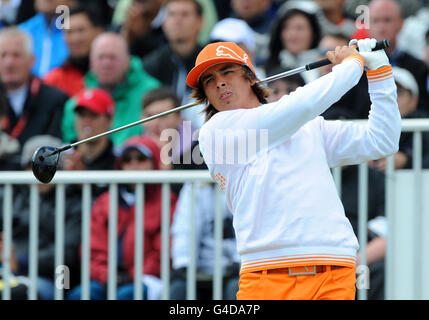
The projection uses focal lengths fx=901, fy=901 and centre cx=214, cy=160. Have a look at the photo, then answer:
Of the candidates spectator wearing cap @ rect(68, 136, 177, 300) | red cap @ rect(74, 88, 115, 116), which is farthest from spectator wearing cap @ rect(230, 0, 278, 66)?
spectator wearing cap @ rect(68, 136, 177, 300)

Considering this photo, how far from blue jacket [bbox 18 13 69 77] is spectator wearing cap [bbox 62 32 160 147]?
0.57 meters

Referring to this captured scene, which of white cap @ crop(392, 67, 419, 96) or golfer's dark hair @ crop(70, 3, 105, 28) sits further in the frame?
golfer's dark hair @ crop(70, 3, 105, 28)

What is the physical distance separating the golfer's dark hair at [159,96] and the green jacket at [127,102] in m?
0.31

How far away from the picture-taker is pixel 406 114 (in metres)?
5.74

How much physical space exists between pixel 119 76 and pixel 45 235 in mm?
2506

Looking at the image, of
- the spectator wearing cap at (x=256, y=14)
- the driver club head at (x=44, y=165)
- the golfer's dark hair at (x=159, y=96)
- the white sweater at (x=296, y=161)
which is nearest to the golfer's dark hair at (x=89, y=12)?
the spectator wearing cap at (x=256, y=14)

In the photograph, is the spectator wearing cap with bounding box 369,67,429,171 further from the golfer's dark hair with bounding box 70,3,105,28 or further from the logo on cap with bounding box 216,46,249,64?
the golfer's dark hair with bounding box 70,3,105,28

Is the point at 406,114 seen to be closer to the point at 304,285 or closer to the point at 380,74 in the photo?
the point at 380,74

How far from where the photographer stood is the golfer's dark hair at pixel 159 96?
6730 mm

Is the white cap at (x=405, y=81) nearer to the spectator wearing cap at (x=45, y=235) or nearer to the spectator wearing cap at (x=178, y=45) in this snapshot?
the spectator wearing cap at (x=178, y=45)

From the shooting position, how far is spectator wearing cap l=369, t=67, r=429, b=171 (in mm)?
5137

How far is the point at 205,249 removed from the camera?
17.6 ft

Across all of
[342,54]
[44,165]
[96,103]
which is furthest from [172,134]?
[342,54]

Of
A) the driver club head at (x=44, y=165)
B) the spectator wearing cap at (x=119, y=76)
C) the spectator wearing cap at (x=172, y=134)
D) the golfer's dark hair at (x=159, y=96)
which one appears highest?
the spectator wearing cap at (x=119, y=76)
